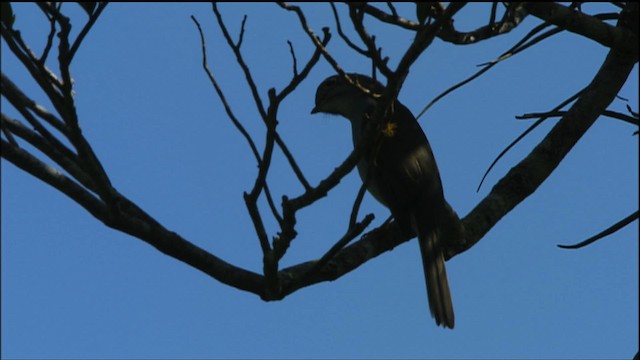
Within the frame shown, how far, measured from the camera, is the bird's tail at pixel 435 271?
547 cm

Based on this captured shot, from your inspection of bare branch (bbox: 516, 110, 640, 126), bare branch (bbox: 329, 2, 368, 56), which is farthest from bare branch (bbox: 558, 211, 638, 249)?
bare branch (bbox: 329, 2, 368, 56)

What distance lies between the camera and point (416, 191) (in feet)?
20.1

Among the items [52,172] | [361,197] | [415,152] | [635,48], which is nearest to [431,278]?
[415,152]

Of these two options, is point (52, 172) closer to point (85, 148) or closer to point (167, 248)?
point (85, 148)

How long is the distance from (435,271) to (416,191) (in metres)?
0.64

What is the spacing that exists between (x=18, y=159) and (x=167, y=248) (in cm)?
63

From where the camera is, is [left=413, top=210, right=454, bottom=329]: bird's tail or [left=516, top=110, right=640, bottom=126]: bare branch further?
[left=413, top=210, right=454, bottom=329]: bird's tail

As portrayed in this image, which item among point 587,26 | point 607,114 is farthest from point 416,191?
→ point 587,26

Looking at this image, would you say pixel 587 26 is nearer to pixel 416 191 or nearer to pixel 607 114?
pixel 607 114

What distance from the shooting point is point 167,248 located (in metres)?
3.72

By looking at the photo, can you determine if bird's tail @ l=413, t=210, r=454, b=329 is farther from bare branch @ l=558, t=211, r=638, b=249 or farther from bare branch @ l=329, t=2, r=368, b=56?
bare branch @ l=329, t=2, r=368, b=56

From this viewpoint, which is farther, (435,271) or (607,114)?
(435,271)

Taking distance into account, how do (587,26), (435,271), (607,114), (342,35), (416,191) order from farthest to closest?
(416,191) → (435,271) → (607,114) → (587,26) → (342,35)

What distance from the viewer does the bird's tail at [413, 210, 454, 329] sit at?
17.9ft
